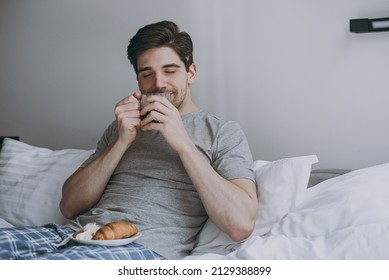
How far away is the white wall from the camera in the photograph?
1401mm

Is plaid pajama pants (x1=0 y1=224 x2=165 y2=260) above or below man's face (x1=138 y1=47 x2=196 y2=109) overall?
below

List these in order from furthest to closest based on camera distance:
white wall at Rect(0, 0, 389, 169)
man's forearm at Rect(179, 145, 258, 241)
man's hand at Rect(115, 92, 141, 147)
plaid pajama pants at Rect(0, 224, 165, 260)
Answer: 1. white wall at Rect(0, 0, 389, 169)
2. man's hand at Rect(115, 92, 141, 147)
3. man's forearm at Rect(179, 145, 258, 241)
4. plaid pajama pants at Rect(0, 224, 165, 260)

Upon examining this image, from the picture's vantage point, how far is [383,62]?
4.49 feet

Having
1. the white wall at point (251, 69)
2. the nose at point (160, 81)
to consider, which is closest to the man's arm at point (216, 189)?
the nose at point (160, 81)

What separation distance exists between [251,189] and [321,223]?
0.17 m

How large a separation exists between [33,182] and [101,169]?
312mm

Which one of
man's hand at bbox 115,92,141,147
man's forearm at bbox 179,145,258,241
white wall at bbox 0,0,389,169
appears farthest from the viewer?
white wall at bbox 0,0,389,169

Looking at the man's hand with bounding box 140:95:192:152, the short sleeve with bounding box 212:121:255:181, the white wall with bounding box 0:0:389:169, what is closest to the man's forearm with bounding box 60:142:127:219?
the man's hand with bounding box 140:95:192:152

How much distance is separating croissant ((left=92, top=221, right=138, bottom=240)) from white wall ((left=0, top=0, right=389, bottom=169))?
0.58 meters

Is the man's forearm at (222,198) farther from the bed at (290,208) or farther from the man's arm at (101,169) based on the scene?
the man's arm at (101,169)

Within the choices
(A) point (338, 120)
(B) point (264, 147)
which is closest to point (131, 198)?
(B) point (264, 147)

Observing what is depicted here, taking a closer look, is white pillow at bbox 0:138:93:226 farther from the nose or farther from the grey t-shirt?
the nose

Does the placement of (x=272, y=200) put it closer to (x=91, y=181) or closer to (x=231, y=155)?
(x=231, y=155)

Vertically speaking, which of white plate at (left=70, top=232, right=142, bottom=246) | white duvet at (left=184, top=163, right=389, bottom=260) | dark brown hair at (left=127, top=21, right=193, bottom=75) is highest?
dark brown hair at (left=127, top=21, right=193, bottom=75)
